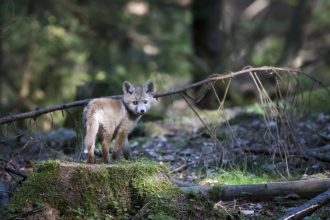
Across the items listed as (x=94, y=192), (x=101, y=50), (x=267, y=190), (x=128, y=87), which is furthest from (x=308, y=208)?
(x=101, y=50)

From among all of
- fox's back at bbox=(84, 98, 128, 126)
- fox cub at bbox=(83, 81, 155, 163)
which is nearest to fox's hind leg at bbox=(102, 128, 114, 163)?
fox cub at bbox=(83, 81, 155, 163)

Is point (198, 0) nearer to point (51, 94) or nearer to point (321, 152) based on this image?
point (51, 94)

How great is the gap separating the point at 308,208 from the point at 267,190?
677 mm

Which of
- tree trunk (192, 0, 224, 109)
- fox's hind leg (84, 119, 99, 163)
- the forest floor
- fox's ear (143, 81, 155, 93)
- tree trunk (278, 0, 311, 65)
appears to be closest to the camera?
fox's hind leg (84, 119, 99, 163)

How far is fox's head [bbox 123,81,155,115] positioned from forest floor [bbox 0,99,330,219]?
888 mm

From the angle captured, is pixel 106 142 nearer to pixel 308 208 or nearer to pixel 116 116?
pixel 116 116

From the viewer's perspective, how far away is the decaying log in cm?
648

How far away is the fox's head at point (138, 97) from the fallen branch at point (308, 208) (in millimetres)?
2360

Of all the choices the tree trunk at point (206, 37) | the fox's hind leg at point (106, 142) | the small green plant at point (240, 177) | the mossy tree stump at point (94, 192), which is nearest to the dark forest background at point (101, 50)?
the tree trunk at point (206, 37)

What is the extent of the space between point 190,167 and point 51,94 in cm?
Answer: 916

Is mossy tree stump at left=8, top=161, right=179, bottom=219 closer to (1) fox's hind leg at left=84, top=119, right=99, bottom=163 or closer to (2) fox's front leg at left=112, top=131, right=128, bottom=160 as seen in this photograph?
(1) fox's hind leg at left=84, top=119, right=99, bottom=163

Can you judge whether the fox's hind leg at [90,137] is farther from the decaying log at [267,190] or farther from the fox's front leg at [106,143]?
the decaying log at [267,190]

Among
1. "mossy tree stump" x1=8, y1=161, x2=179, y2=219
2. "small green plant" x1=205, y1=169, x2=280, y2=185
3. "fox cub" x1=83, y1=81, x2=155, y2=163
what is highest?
"fox cub" x1=83, y1=81, x2=155, y2=163

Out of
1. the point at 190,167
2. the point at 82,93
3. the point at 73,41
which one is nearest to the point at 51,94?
the point at 73,41
